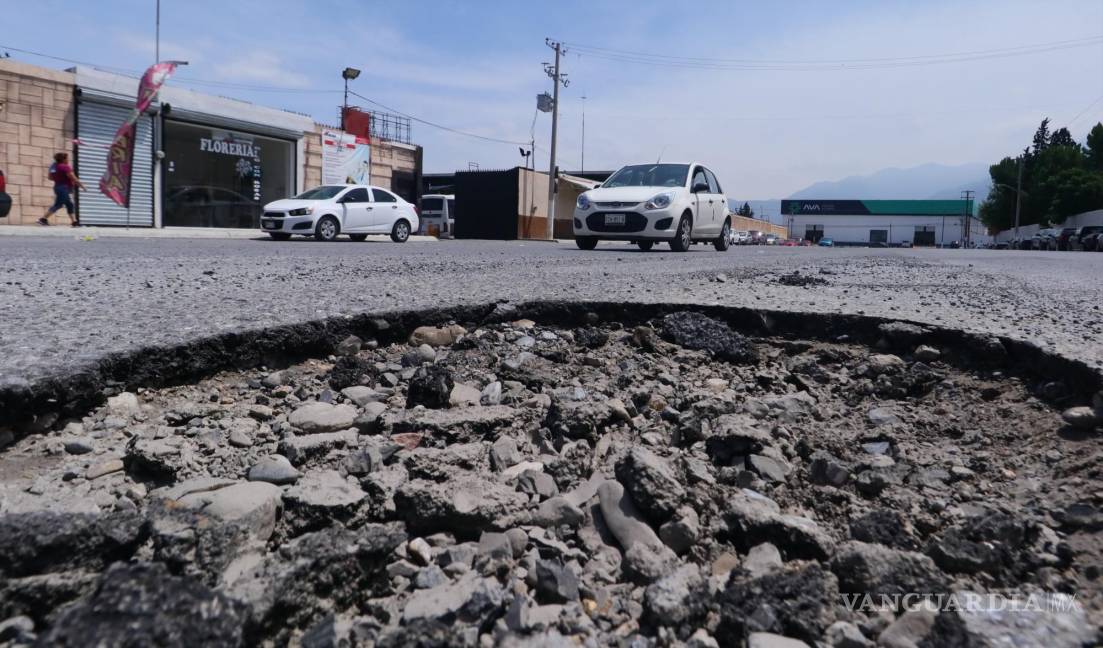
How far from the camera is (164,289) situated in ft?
12.8

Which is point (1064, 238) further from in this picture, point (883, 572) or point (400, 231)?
point (883, 572)

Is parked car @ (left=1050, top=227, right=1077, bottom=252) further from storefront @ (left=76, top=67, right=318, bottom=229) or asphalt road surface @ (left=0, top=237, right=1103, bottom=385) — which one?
asphalt road surface @ (left=0, top=237, right=1103, bottom=385)

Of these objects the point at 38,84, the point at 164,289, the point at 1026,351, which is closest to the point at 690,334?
the point at 1026,351

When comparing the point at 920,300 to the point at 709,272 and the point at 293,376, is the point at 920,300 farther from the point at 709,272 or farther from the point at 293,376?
the point at 293,376

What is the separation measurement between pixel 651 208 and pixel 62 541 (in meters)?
9.79

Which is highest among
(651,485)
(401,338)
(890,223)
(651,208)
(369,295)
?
(890,223)

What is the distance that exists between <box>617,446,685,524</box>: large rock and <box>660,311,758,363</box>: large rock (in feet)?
4.15

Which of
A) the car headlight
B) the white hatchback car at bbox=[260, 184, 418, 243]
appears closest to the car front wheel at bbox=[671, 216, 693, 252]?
the car headlight

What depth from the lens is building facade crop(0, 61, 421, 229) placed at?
667 inches

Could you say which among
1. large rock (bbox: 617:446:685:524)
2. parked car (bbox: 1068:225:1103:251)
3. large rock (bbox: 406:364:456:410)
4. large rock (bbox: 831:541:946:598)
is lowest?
large rock (bbox: 831:541:946:598)

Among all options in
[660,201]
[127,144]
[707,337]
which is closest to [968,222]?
[660,201]

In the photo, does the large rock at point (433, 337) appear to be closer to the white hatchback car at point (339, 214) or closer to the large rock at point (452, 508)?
the large rock at point (452, 508)

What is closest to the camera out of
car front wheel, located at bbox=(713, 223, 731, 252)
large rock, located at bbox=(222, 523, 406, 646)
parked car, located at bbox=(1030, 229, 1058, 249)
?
large rock, located at bbox=(222, 523, 406, 646)

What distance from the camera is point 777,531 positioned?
1.55 m
